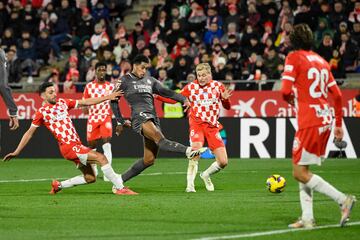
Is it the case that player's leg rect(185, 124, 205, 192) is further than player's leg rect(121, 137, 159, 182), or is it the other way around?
player's leg rect(185, 124, 205, 192)

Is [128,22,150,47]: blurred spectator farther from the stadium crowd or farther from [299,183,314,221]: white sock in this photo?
[299,183,314,221]: white sock

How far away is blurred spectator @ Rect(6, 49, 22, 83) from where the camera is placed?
31.5 m

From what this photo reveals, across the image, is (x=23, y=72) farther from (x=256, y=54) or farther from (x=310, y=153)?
(x=310, y=153)

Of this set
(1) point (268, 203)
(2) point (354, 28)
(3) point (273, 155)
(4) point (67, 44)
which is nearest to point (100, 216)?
(1) point (268, 203)

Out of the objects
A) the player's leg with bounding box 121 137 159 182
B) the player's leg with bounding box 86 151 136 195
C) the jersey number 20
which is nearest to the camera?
the jersey number 20

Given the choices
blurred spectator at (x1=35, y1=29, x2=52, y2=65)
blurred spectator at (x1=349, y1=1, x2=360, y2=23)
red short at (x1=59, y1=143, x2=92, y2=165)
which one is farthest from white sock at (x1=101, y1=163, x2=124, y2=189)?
blurred spectator at (x1=35, y1=29, x2=52, y2=65)

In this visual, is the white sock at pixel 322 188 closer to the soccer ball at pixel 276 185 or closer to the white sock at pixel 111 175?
the soccer ball at pixel 276 185

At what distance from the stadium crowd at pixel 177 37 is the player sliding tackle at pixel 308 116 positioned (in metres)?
16.6

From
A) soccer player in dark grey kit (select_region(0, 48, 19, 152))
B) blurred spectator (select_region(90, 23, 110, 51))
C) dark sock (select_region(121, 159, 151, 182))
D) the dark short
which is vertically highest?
soccer player in dark grey kit (select_region(0, 48, 19, 152))

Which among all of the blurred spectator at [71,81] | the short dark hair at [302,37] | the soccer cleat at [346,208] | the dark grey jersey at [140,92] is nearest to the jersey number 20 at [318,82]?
the short dark hair at [302,37]

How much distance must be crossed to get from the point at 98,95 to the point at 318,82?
34.4ft

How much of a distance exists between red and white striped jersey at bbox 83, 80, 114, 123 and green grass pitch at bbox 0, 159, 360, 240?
152 centimetres

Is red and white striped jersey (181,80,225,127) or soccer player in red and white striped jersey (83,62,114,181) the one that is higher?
red and white striped jersey (181,80,225,127)

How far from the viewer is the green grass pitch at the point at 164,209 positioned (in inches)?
399
